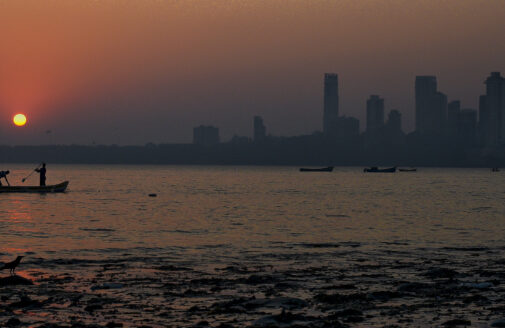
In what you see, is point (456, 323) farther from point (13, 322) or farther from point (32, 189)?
point (32, 189)

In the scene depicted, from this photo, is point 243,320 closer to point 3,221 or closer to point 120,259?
point 120,259

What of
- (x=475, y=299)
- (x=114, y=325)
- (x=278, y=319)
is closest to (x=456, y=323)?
(x=475, y=299)

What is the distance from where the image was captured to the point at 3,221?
190 ft

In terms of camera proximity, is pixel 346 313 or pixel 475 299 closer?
pixel 346 313

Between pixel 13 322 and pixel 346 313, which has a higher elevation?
pixel 13 322

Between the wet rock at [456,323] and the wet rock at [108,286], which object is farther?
the wet rock at [108,286]

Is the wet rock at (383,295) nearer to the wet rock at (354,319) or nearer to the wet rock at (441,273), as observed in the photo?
the wet rock at (354,319)

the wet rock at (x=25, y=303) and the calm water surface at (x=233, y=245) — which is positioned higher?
the wet rock at (x=25, y=303)

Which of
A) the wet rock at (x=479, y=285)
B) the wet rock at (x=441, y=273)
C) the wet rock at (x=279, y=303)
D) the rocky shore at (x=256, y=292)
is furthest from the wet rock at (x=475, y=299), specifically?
the wet rock at (x=279, y=303)

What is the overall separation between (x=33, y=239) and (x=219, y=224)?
17919 millimetres

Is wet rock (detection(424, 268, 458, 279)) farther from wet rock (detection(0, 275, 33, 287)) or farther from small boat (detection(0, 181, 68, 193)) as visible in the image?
small boat (detection(0, 181, 68, 193))

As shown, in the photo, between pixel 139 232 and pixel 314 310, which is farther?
pixel 139 232

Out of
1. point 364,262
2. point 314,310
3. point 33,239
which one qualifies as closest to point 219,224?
point 33,239

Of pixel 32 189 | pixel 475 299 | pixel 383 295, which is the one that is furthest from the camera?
pixel 32 189
